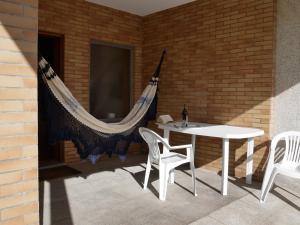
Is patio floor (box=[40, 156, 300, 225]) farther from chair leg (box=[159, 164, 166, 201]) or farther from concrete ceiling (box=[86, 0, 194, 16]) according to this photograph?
concrete ceiling (box=[86, 0, 194, 16])

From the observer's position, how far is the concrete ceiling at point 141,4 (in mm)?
4441

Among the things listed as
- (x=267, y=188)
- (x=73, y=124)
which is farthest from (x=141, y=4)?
(x=267, y=188)

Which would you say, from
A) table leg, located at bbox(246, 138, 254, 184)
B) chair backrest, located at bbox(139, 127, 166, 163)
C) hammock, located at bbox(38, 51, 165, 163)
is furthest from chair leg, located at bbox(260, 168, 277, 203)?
hammock, located at bbox(38, 51, 165, 163)

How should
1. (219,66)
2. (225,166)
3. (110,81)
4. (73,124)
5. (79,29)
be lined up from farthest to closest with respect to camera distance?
(110,81) → (79,29) → (219,66) → (73,124) → (225,166)

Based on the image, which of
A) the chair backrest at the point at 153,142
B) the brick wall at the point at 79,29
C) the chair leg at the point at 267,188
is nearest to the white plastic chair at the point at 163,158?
the chair backrest at the point at 153,142

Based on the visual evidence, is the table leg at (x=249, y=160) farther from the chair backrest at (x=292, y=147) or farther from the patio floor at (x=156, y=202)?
the chair backrest at (x=292, y=147)

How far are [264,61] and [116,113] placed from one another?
271 centimetres

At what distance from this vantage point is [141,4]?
15.0ft

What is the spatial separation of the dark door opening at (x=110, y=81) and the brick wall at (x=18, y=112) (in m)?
3.29

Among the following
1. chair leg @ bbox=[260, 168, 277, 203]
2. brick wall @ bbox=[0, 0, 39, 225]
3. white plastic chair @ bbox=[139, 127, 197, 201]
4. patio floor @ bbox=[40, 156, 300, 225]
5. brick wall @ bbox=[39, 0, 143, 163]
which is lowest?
patio floor @ bbox=[40, 156, 300, 225]

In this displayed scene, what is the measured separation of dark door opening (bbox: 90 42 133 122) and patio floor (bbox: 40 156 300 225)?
143 cm

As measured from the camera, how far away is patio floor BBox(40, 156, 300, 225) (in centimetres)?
252

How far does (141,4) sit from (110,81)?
1.43 meters

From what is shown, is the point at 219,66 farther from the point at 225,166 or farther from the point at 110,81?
the point at 110,81
